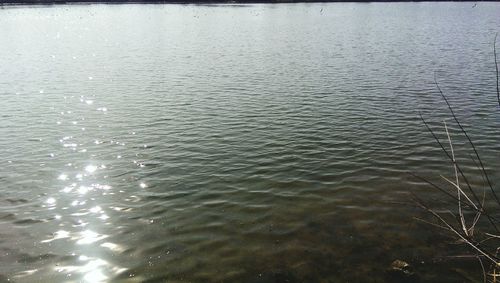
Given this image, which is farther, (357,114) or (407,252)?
(357,114)

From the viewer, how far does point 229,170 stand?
59.6 ft

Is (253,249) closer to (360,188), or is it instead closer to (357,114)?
(360,188)

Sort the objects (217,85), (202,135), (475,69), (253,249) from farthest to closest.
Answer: (475,69)
(217,85)
(202,135)
(253,249)

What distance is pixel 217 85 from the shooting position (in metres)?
35.8

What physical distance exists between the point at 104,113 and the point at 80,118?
173cm

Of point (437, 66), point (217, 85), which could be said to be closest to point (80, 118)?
point (217, 85)

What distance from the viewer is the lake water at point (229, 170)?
1169 centimetres

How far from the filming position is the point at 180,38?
74.2 meters

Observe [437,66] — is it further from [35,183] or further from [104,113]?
[35,183]

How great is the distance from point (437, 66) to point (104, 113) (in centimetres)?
3510

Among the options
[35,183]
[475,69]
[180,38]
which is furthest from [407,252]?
[180,38]

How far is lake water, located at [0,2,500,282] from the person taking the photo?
38.3 feet

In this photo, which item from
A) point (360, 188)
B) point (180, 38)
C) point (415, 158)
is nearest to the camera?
point (360, 188)

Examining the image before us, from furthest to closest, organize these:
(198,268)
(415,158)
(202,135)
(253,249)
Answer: (202,135), (415,158), (253,249), (198,268)
